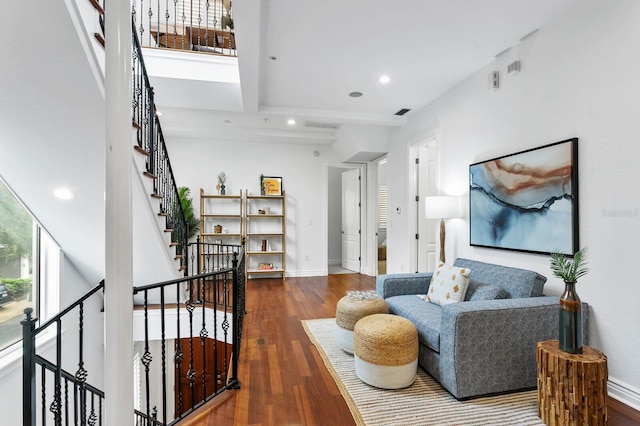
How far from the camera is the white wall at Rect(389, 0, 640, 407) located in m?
2.17

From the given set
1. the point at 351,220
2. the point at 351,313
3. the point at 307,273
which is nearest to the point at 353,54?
the point at 351,313

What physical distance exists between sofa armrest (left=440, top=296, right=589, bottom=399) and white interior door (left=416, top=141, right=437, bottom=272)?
260cm

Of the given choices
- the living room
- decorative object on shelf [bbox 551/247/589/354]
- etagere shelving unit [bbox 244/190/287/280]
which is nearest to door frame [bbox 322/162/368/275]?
etagere shelving unit [bbox 244/190/287/280]

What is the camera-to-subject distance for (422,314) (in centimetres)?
271

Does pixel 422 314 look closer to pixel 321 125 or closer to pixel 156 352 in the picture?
pixel 321 125

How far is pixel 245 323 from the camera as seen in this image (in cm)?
389

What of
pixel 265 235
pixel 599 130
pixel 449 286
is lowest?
pixel 449 286

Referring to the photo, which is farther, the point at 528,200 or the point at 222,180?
the point at 222,180

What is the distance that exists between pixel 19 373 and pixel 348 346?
3.16m

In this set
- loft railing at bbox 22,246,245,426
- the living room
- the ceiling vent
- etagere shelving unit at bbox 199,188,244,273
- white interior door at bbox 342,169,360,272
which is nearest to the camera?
loft railing at bbox 22,246,245,426

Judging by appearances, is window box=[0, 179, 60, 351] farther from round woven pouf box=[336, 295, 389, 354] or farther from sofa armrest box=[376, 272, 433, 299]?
sofa armrest box=[376, 272, 433, 299]

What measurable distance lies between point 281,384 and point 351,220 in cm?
512

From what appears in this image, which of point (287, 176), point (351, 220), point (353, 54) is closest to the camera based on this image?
point (353, 54)

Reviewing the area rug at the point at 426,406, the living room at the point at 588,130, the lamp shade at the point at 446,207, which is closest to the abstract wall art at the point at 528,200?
the living room at the point at 588,130
